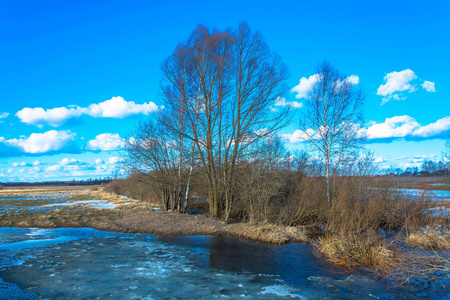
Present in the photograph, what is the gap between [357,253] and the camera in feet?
31.8

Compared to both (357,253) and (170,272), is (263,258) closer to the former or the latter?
(357,253)

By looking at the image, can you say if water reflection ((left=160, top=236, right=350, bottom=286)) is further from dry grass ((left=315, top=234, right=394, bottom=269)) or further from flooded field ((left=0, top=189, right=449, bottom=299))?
dry grass ((left=315, top=234, right=394, bottom=269))

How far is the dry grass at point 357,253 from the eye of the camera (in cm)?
923

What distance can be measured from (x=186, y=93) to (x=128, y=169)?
24.6 ft

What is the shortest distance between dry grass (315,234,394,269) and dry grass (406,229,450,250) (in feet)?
10.0

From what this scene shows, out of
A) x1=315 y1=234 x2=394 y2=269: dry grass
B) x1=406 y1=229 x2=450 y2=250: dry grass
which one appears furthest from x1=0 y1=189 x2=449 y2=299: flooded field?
x1=406 y1=229 x2=450 y2=250: dry grass

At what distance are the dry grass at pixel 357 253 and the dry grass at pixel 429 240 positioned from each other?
3049 millimetres

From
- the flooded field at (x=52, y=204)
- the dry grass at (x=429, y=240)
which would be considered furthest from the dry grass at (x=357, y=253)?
the flooded field at (x=52, y=204)

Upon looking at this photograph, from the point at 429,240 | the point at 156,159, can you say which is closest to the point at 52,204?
the point at 156,159

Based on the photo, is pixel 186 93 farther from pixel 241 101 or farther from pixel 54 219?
pixel 54 219

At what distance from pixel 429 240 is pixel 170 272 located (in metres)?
10.0

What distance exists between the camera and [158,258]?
408 inches

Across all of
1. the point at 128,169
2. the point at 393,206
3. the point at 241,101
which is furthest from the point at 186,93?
the point at 393,206

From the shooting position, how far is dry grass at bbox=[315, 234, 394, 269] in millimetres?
9234
